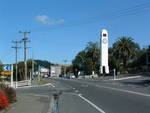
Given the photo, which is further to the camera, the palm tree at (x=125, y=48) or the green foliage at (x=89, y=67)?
the green foliage at (x=89, y=67)

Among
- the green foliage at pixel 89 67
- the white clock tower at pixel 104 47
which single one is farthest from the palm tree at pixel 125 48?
the green foliage at pixel 89 67

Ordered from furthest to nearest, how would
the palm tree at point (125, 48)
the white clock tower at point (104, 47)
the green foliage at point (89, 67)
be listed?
1. the green foliage at point (89, 67)
2. the palm tree at point (125, 48)
3. the white clock tower at point (104, 47)

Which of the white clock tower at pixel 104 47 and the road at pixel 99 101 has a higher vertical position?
the white clock tower at pixel 104 47

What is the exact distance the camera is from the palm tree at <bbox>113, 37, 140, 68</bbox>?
109 m

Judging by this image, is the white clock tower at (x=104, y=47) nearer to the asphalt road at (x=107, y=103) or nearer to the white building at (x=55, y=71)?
the white building at (x=55, y=71)

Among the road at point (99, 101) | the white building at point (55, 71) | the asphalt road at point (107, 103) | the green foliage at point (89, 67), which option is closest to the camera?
the asphalt road at point (107, 103)

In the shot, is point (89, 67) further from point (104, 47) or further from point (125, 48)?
point (104, 47)

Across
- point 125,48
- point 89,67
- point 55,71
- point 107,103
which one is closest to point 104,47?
point 125,48

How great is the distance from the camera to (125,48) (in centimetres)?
10912

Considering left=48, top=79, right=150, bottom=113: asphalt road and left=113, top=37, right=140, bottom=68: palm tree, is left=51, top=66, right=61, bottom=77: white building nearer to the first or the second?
left=113, top=37, right=140, bottom=68: palm tree

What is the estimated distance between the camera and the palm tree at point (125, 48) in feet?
357

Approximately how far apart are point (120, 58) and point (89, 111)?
98.9 m

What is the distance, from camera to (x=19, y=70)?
112000mm

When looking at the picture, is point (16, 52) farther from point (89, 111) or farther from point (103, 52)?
point (89, 111)
